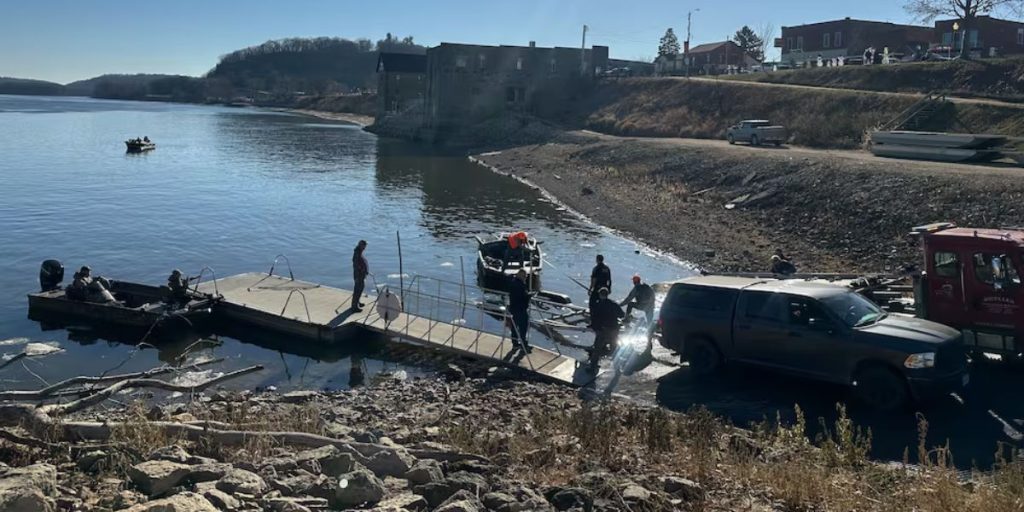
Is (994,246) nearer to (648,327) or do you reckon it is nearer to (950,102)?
(648,327)

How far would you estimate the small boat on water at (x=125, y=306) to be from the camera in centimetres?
2277

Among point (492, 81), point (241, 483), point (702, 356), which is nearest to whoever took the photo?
point (241, 483)

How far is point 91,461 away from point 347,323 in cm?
1178

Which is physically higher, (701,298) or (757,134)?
(757,134)

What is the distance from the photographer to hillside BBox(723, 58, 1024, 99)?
56.2 meters

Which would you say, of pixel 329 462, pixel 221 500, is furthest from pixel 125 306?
pixel 221 500

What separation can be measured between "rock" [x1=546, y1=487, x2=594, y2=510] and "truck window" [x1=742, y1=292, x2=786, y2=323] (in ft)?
23.0

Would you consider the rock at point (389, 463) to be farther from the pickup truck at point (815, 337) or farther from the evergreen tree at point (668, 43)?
the evergreen tree at point (668, 43)

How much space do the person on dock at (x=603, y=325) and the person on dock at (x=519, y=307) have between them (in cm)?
150

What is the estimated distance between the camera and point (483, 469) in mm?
9820

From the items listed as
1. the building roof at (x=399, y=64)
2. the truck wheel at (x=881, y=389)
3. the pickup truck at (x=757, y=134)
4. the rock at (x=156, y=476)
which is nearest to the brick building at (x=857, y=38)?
the pickup truck at (x=757, y=134)

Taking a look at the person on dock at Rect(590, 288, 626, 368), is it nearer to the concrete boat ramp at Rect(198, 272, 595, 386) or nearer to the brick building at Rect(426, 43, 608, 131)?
the concrete boat ramp at Rect(198, 272, 595, 386)

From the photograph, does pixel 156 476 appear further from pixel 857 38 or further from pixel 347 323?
pixel 857 38

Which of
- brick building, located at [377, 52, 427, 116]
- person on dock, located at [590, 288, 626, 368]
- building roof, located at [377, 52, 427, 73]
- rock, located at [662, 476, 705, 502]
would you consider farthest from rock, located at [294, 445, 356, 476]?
building roof, located at [377, 52, 427, 73]
